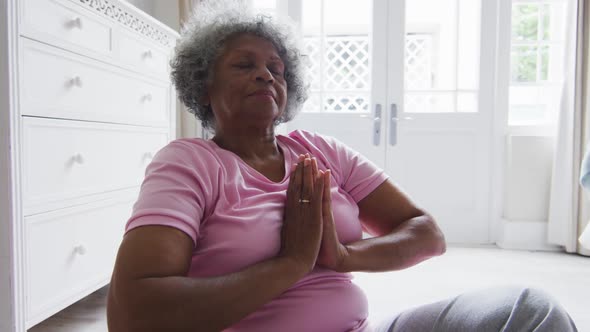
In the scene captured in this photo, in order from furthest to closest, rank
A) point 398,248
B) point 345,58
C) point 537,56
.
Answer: point 345,58 → point 537,56 → point 398,248

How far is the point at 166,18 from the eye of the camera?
10.9 feet

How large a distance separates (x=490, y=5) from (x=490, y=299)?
2.99m

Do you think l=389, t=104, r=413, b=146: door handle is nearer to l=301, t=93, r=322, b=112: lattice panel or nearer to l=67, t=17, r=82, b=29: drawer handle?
l=301, t=93, r=322, b=112: lattice panel

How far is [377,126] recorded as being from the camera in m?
3.35

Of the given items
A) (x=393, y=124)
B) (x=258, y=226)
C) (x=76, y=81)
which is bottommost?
(x=258, y=226)

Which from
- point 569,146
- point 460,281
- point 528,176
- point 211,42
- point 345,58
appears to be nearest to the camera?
point 211,42

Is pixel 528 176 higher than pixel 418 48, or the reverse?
pixel 418 48

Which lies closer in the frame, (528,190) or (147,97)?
(147,97)

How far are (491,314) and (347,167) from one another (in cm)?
45

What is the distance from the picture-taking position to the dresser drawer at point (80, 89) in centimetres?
140

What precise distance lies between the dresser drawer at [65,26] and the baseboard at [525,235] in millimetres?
2815

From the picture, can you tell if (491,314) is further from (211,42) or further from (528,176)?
(528,176)

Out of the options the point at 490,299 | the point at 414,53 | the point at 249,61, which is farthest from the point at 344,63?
the point at 490,299

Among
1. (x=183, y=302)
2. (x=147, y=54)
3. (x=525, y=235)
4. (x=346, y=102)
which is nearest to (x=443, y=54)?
(x=346, y=102)
